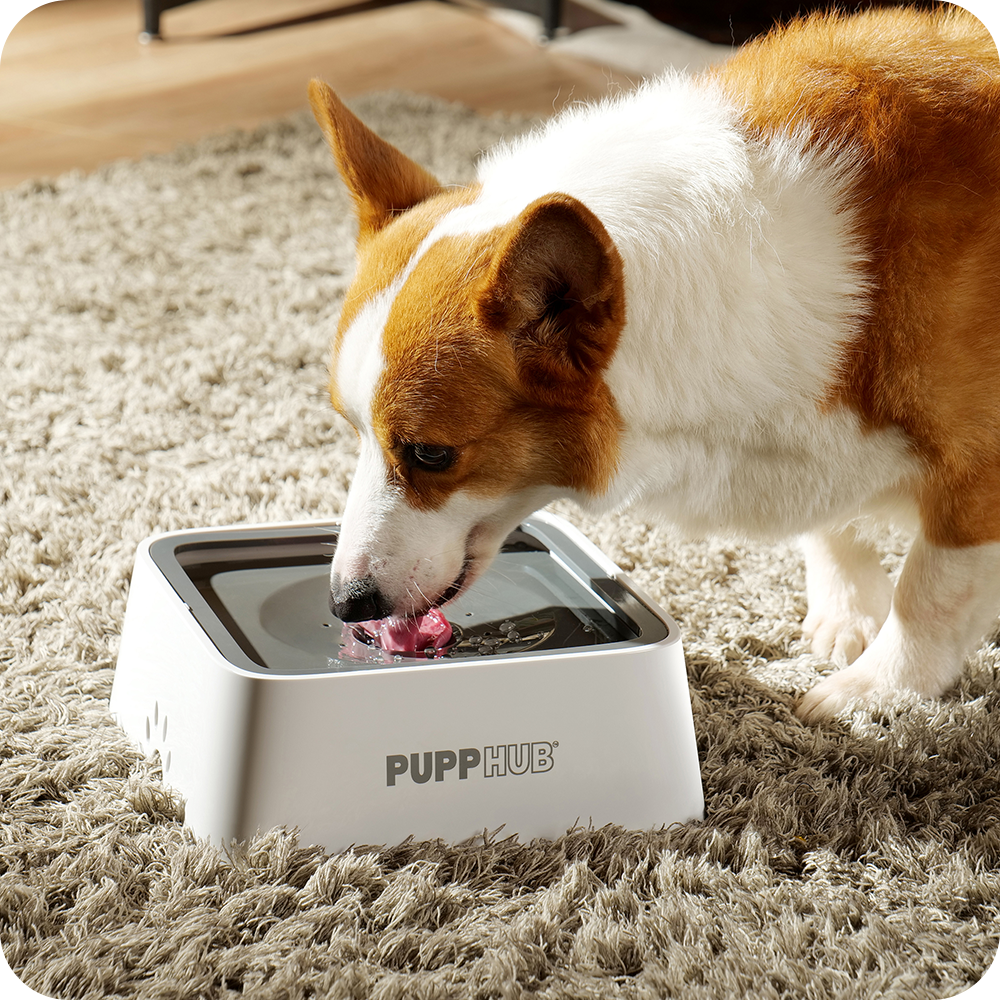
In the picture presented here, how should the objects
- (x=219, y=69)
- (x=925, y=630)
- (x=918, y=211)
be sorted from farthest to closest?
(x=219, y=69), (x=925, y=630), (x=918, y=211)

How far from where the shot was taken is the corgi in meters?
1.14

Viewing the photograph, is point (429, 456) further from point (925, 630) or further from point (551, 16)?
point (551, 16)

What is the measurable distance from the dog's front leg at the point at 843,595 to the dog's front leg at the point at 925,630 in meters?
0.09

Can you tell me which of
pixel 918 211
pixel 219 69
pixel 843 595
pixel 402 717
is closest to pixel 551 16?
pixel 219 69

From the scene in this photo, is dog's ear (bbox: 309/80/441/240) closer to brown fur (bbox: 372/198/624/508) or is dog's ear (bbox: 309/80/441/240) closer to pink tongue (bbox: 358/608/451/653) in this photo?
brown fur (bbox: 372/198/624/508)

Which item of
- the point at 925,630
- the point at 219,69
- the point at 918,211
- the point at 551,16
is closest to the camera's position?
the point at 918,211

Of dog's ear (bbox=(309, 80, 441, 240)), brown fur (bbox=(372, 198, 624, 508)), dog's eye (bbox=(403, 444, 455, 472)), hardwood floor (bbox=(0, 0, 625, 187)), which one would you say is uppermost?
dog's ear (bbox=(309, 80, 441, 240))

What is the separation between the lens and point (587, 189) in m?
1.20

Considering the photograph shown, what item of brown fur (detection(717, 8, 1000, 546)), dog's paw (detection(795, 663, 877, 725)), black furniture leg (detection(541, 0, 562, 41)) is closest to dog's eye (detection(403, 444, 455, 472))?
brown fur (detection(717, 8, 1000, 546))

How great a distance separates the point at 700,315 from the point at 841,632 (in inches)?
21.5

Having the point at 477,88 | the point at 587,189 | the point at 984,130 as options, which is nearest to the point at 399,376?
the point at 587,189

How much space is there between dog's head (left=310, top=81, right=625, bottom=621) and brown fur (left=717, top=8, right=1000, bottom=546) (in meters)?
0.29

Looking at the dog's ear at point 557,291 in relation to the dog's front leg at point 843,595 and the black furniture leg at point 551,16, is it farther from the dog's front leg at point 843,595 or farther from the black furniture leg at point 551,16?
the black furniture leg at point 551,16

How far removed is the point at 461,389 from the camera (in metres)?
1.13
